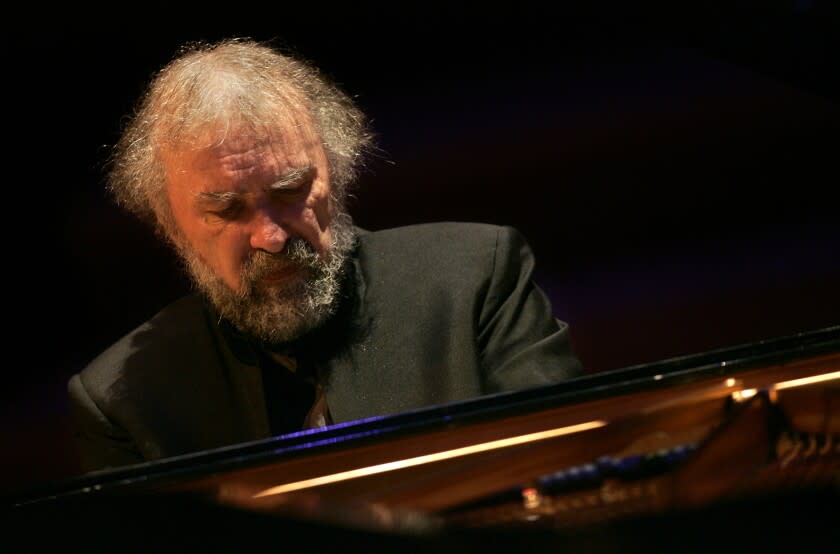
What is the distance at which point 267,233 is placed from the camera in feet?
6.39

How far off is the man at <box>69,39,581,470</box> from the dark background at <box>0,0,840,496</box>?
1.61ft

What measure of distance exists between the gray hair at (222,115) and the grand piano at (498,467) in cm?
70

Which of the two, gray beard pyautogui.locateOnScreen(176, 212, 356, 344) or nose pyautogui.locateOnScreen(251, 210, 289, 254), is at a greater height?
nose pyautogui.locateOnScreen(251, 210, 289, 254)

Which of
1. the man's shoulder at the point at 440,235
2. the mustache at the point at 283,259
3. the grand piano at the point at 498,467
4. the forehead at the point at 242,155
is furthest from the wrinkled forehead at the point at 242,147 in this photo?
the grand piano at the point at 498,467

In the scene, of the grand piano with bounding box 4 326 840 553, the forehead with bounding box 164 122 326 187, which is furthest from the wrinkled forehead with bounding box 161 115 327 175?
the grand piano with bounding box 4 326 840 553

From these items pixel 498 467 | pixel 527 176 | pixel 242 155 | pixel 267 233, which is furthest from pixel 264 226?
pixel 527 176

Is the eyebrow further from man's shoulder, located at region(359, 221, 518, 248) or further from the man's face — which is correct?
man's shoulder, located at region(359, 221, 518, 248)

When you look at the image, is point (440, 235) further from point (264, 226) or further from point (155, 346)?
point (155, 346)

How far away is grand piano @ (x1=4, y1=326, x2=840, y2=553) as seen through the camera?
1.31 metres

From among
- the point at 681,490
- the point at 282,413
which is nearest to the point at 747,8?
the point at 681,490

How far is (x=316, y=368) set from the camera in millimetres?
2092

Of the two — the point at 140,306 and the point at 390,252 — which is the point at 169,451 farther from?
the point at 140,306

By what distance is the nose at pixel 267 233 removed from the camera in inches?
76.7

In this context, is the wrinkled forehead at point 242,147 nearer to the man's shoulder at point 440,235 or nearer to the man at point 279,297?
the man at point 279,297
